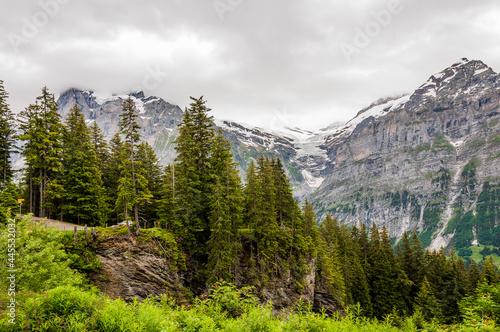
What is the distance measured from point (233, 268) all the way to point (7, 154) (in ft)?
109

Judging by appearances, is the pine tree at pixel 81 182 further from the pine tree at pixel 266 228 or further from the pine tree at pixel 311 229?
the pine tree at pixel 311 229

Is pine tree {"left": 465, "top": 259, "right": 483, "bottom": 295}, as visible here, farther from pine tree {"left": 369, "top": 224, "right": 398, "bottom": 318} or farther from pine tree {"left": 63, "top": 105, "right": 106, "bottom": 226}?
pine tree {"left": 63, "top": 105, "right": 106, "bottom": 226}

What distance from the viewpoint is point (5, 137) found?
3466 centimetres

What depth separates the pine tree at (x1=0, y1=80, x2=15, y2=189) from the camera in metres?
34.1

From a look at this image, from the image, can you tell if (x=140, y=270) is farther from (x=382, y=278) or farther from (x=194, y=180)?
(x=382, y=278)

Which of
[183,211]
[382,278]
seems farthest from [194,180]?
[382,278]

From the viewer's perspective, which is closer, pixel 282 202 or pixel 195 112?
pixel 195 112

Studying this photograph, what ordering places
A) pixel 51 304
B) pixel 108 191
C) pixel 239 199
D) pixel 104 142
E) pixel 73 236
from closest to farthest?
1. pixel 51 304
2. pixel 73 236
3. pixel 239 199
4. pixel 108 191
5. pixel 104 142

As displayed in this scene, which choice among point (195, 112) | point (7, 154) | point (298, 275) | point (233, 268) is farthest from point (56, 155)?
point (298, 275)

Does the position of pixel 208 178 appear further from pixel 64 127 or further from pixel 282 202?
pixel 64 127

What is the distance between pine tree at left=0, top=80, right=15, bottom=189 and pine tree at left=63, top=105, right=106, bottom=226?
7.54 m

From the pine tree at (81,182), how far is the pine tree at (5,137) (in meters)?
7.54

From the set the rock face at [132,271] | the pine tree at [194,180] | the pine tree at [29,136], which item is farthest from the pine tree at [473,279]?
the pine tree at [29,136]

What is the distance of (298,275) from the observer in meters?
38.8
